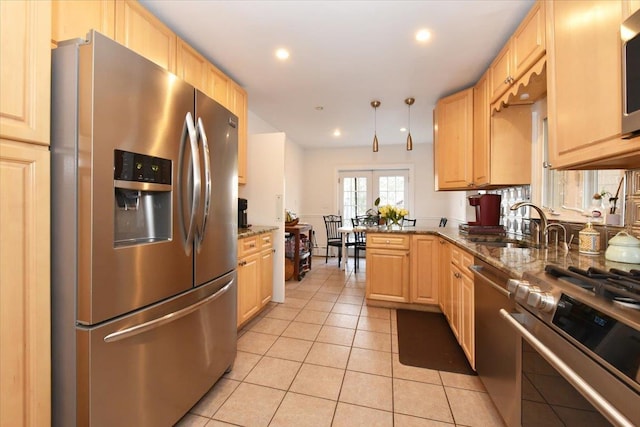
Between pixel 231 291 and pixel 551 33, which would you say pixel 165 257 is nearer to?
pixel 231 291

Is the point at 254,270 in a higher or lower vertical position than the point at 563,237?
lower

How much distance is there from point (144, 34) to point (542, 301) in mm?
2471

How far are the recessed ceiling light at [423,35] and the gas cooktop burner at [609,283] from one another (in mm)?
1853

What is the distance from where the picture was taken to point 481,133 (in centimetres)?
263

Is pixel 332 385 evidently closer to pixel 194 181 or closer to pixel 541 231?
pixel 194 181

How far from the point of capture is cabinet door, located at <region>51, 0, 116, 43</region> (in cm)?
127

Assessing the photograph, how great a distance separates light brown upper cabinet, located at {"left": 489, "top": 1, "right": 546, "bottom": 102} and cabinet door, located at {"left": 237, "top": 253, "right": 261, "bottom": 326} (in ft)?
8.19

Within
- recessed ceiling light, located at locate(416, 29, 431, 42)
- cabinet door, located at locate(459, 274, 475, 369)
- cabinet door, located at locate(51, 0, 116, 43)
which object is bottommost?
cabinet door, located at locate(459, 274, 475, 369)

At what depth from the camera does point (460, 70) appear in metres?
2.66

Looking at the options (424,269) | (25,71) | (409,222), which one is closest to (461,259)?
(424,269)

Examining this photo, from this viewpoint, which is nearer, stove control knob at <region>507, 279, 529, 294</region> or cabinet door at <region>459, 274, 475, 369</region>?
stove control knob at <region>507, 279, 529, 294</region>

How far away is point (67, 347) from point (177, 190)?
72 centimetres

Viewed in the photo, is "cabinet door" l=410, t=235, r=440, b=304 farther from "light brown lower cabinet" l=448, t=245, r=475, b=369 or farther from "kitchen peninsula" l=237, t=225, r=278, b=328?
"kitchen peninsula" l=237, t=225, r=278, b=328

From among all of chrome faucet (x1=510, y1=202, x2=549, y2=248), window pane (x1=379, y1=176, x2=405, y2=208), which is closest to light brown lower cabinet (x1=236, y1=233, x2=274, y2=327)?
chrome faucet (x1=510, y1=202, x2=549, y2=248)
